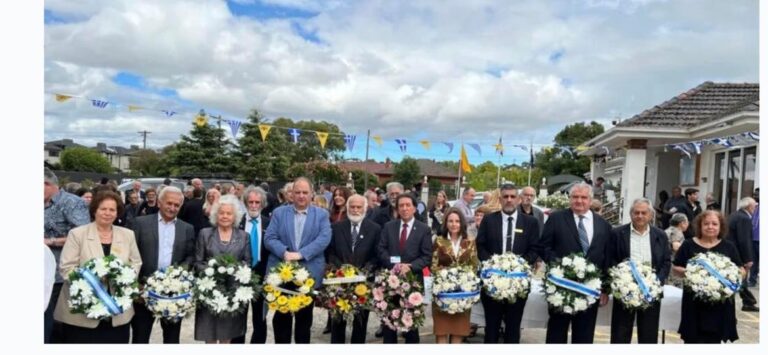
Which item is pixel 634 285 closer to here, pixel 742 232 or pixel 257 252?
pixel 257 252

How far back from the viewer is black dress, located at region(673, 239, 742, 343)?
480cm

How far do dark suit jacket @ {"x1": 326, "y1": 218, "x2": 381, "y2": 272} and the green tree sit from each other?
37687mm

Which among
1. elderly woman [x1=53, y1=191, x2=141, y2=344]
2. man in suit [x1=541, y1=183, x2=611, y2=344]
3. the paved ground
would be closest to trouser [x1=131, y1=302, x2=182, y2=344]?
elderly woman [x1=53, y1=191, x2=141, y2=344]

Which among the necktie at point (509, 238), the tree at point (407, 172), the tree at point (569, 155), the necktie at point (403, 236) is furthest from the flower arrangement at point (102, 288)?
the tree at point (407, 172)

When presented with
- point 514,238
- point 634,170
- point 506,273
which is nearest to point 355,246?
point 506,273

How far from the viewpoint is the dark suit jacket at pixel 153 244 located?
4.40 metres

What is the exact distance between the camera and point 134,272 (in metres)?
4.12

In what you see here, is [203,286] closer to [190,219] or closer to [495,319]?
[495,319]

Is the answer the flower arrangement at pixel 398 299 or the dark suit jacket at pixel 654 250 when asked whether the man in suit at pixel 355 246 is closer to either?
the flower arrangement at pixel 398 299

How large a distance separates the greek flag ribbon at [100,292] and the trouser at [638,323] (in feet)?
12.6

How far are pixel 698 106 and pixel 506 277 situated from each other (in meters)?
13.0

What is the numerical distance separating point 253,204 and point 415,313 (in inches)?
69.7

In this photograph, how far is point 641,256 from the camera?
4859 mm

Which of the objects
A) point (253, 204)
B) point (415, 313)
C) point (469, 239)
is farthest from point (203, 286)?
point (469, 239)
